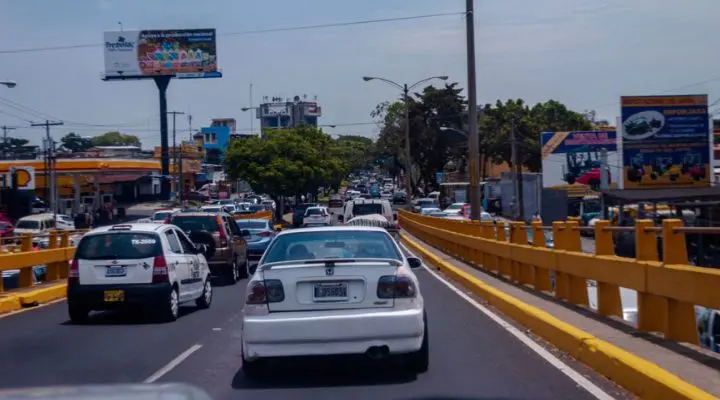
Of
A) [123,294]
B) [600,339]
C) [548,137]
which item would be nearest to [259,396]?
[600,339]

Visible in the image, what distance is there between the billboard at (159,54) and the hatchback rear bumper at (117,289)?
68.7 meters

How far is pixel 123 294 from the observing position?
14484 mm

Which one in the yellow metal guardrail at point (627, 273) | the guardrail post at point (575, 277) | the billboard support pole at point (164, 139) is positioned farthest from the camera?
the billboard support pole at point (164, 139)

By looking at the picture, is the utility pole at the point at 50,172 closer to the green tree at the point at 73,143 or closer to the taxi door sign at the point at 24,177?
the taxi door sign at the point at 24,177

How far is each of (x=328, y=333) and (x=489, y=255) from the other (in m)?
14.1

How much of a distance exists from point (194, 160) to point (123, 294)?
9941 centimetres

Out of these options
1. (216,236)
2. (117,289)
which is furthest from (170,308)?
(216,236)

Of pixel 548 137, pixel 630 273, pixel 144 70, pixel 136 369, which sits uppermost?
pixel 144 70

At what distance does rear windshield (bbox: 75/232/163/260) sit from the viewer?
575 inches

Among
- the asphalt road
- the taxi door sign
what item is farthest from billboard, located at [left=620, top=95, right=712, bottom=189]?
the asphalt road

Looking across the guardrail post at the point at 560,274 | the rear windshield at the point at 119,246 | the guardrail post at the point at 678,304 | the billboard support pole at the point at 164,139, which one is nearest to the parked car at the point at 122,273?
the rear windshield at the point at 119,246

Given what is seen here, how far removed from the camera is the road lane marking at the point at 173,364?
9.80m

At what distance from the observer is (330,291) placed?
30.1ft

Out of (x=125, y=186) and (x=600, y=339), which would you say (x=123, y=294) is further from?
(x=125, y=186)
